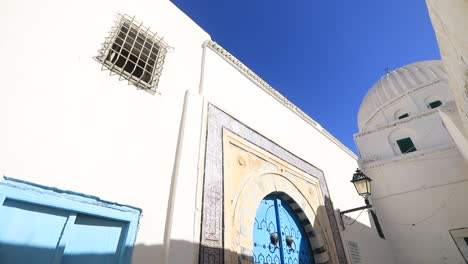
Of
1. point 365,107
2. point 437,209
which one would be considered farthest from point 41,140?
point 365,107

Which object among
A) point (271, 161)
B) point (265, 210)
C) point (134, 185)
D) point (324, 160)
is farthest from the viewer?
point (324, 160)

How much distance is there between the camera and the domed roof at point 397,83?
9.45 m

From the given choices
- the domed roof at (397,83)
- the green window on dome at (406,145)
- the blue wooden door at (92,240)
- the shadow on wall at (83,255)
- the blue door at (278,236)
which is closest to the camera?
the shadow on wall at (83,255)

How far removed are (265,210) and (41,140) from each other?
2354 mm

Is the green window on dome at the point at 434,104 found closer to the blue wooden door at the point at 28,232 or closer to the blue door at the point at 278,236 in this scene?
the blue door at the point at 278,236

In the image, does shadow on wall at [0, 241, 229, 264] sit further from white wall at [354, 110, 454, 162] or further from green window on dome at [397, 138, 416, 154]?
green window on dome at [397, 138, 416, 154]

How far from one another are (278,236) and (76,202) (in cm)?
226

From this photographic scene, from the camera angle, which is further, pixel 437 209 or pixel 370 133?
pixel 370 133

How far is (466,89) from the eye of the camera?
51.1 inches

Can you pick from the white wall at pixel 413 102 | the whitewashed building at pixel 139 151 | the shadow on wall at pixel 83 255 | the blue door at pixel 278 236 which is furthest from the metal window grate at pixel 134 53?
the white wall at pixel 413 102

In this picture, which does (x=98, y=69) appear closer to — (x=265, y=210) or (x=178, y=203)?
(x=178, y=203)

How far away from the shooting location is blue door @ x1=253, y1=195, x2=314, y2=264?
2.67m

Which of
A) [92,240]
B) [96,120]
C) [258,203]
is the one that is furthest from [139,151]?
[258,203]

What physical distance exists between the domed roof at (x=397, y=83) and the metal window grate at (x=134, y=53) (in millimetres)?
10191
